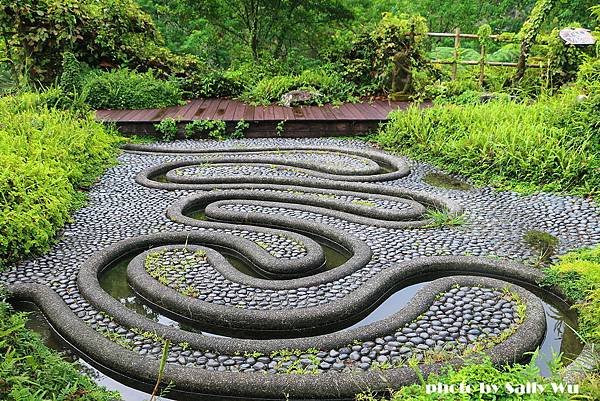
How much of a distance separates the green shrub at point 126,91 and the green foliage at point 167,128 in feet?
3.91

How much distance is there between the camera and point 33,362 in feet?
8.91

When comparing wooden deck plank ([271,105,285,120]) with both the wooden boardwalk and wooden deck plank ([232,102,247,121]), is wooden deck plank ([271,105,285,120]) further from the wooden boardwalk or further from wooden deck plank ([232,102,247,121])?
wooden deck plank ([232,102,247,121])

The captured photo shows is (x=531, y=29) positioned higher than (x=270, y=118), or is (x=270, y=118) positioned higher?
(x=531, y=29)

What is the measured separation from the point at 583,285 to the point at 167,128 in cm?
640

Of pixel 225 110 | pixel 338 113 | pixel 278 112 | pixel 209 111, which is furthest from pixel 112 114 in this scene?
pixel 338 113

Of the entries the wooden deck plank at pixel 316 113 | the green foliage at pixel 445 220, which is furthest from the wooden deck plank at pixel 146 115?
the green foliage at pixel 445 220

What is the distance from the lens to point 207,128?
8578mm

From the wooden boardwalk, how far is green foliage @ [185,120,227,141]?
0.43 ft

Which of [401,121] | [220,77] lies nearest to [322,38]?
[220,77]

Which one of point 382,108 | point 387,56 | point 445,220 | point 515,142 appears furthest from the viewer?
point 387,56

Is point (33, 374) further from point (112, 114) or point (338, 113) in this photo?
point (338, 113)

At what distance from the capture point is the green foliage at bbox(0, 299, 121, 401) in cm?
242

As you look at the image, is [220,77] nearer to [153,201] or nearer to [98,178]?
[98,178]

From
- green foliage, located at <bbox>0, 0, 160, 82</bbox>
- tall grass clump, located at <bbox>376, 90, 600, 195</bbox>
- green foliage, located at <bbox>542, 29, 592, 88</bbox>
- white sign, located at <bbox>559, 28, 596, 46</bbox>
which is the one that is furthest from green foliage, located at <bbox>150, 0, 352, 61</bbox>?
tall grass clump, located at <bbox>376, 90, 600, 195</bbox>
